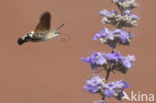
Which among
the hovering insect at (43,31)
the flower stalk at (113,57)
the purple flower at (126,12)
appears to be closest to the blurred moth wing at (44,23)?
the hovering insect at (43,31)

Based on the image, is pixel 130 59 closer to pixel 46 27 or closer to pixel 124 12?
pixel 124 12

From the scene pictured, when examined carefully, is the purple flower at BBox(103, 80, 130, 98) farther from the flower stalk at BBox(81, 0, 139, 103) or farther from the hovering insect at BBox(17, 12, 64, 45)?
the hovering insect at BBox(17, 12, 64, 45)

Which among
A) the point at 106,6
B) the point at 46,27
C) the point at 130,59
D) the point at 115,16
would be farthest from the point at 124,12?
the point at 106,6

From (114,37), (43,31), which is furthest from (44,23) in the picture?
(114,37)

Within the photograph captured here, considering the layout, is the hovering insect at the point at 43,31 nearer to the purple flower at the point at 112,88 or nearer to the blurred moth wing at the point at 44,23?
the blurred moth wing at the point at 44,23

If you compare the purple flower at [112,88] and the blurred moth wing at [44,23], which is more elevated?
the blurred moth wing at [44,23]

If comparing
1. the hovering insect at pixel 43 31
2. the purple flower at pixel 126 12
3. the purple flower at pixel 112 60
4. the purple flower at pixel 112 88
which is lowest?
the purple flower at pixel 112 88

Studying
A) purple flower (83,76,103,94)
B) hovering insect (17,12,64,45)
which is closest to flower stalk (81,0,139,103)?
purple flower (83,76,103,94)

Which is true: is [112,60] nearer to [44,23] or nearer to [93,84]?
[93,84]

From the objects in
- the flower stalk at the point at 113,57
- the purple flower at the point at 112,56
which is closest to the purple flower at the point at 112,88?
the flower stalk at the point at 113,57

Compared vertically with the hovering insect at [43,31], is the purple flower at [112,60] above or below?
below

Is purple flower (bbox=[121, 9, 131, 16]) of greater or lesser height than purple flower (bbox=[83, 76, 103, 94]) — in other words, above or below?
above
